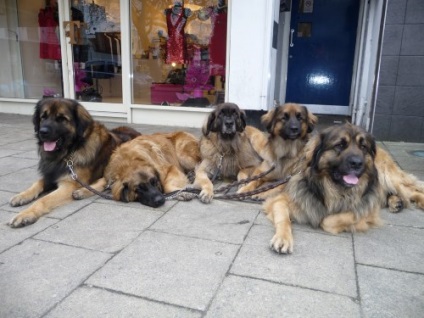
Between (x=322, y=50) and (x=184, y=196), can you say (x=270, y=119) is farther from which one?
(x=322, y=50)

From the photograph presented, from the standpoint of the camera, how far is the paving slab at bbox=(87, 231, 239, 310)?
196cm

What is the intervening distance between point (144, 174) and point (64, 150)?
882 mm

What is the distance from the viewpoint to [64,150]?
354 centimetres

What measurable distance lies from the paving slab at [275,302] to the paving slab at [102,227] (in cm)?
93

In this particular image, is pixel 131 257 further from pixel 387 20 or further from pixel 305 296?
pixel 387 20

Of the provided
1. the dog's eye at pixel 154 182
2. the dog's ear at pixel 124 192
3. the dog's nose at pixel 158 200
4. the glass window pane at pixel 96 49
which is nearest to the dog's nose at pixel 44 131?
the dog's ear at pixel 124 192

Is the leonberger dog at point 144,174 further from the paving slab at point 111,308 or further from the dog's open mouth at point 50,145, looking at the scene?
the paving slab at point 111,308

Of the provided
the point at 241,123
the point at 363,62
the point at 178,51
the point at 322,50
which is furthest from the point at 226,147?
the point at 322,50

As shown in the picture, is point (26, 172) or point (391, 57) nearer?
point (26, 172)

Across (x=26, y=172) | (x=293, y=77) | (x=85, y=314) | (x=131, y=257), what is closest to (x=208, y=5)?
(x=293, y=77)

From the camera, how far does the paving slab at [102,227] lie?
256cm

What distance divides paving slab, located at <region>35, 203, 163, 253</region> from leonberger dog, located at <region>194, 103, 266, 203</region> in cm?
115

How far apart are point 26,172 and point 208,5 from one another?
4.90 metres

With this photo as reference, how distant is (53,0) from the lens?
27.2ft
